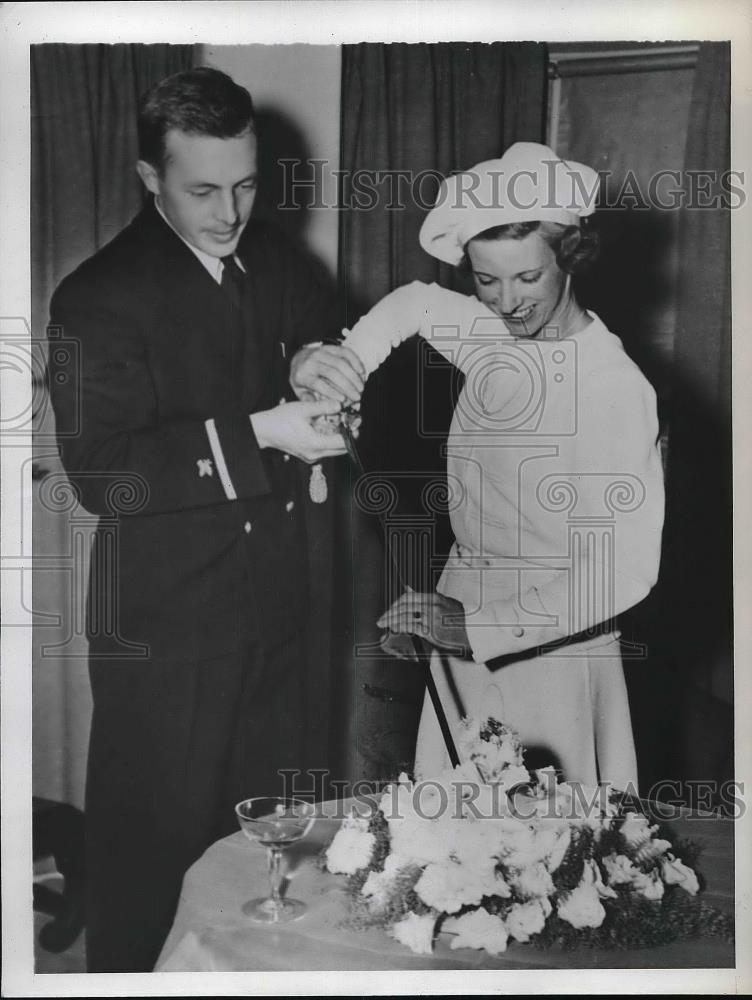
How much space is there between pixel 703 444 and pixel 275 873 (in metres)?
1.05

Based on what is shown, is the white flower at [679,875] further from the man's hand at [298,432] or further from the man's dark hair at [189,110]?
the man's dark hair at [189,110]

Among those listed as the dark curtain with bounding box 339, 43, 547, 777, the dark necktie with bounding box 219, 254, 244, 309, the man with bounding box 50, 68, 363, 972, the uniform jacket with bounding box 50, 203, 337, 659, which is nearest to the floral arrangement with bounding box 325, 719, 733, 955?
the dark curtain with bounding box 339, 43, 547, 777

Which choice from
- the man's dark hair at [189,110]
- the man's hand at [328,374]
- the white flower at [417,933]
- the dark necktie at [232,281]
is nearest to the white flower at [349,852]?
the white flower at [417,933]

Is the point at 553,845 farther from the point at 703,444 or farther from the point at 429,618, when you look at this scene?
the point at 703,444

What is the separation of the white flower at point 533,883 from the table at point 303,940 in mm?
98

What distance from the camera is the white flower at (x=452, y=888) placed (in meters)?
1.75

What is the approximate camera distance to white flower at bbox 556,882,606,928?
1.78 m

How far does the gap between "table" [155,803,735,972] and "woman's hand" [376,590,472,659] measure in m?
0.34

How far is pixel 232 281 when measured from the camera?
1960 millimetres

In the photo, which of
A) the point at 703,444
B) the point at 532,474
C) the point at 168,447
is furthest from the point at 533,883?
the point at 168,447

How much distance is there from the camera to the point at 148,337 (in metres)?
1.93

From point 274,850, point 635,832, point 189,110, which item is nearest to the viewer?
point 274,850

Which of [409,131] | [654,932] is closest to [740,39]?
[409,131]

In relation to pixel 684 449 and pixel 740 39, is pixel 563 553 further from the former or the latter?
pixel 740 39
